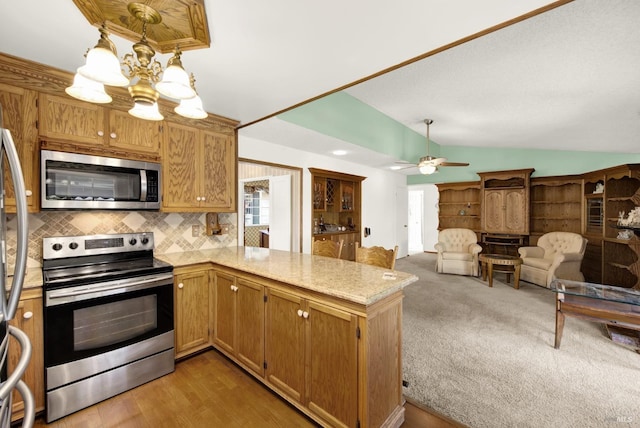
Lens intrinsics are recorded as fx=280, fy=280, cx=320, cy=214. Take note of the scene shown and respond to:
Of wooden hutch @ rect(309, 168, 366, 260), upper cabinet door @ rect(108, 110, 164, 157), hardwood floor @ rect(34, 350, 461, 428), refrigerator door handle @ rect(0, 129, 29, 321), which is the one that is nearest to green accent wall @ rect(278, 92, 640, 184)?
wooden hutch @ rect(309, 168, 366, 260)

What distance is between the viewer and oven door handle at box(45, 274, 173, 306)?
1.85 meters

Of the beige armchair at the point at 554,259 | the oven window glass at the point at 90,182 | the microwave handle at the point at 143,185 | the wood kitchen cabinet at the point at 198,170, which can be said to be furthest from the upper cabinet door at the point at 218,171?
the beige armchair at the point at 554,259

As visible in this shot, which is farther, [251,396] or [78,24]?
[251,396]

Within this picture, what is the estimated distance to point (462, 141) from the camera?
6.67 m

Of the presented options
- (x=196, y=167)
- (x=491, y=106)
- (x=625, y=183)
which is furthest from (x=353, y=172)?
(x=625, y=183)

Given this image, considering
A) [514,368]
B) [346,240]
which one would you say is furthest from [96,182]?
[346,240]

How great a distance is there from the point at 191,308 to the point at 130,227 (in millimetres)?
986

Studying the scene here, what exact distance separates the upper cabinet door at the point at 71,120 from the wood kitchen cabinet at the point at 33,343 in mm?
1142

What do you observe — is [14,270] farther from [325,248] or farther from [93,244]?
[325,248]

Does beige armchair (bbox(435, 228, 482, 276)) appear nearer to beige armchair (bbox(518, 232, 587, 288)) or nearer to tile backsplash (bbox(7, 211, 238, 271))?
beige armchair (bbox(518, 232, 587, 288))

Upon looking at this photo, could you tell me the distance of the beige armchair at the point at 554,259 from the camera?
15.3ft

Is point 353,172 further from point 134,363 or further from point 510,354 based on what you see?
point 134,363

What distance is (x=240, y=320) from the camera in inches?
91.7

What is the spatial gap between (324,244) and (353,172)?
3.22 metres
